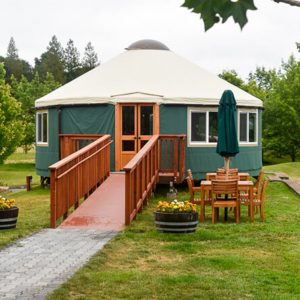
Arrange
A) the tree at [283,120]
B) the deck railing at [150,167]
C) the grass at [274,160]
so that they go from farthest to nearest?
the grass at [274,160] → the tree at [283,120] → the deck railing at [150,167]

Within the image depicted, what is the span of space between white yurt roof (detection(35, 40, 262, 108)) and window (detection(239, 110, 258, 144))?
0.28 metres

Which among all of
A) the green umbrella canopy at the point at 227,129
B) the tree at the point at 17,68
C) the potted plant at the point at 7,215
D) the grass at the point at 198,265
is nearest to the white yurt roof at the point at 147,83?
the green umbrella canopy at the point at 227,129

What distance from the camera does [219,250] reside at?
715 cm

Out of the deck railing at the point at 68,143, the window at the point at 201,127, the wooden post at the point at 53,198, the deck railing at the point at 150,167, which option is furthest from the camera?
the window at the point at 201,127

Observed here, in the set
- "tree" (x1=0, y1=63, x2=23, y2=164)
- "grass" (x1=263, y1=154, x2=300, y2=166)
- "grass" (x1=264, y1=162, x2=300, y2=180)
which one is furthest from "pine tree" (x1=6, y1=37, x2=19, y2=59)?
"grass" (x1=264, y1=162, x2=300, y2=180)

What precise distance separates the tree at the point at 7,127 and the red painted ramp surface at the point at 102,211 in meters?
11.6

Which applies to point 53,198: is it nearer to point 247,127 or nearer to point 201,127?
point 201,127

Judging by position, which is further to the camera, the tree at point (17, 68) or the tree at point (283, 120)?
the tree at point (17, 68)

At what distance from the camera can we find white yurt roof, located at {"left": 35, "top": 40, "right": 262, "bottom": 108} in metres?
14.2

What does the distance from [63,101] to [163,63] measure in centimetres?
293

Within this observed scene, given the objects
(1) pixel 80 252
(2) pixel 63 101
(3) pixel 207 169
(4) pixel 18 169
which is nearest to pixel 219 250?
(1) pixel 80 252

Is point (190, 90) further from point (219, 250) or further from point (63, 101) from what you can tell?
point (219, 250)

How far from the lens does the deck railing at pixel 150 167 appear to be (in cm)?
916

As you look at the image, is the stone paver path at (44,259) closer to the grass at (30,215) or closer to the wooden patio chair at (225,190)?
the grass at (30,215)
